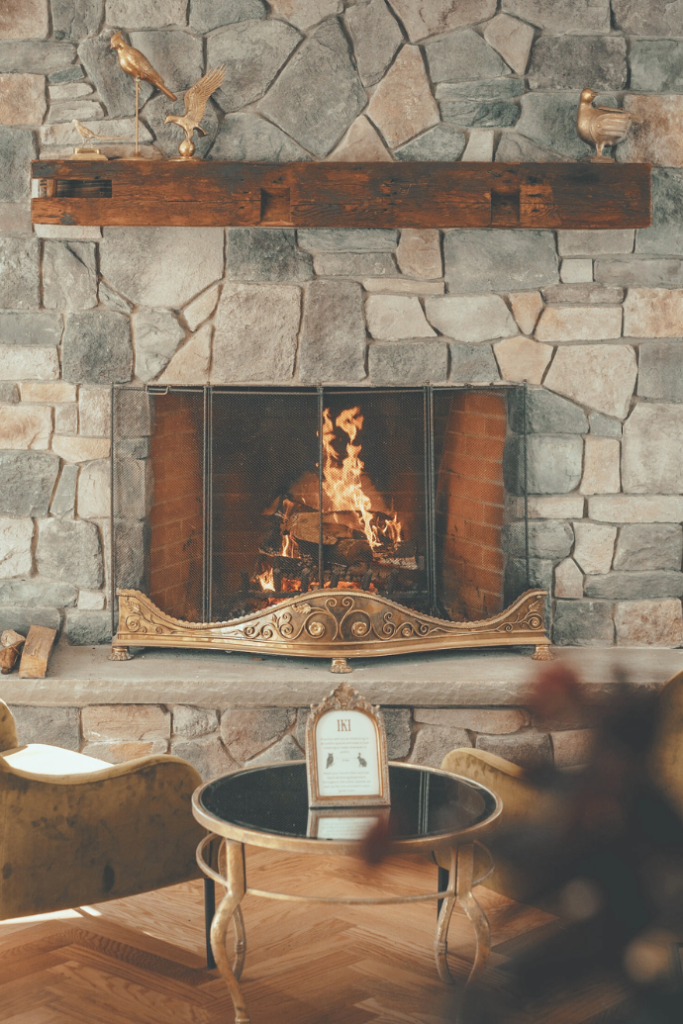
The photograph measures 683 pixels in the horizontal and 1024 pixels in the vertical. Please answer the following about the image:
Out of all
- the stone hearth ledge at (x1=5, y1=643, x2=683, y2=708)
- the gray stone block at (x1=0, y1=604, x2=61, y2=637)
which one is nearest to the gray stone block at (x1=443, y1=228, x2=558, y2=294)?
the stone hearth ledge at (x1=5, y1=643, x2=683, y2=708)

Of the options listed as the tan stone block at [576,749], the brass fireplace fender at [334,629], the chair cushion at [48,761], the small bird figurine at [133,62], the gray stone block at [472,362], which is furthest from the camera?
the gray stone block at [472,362]

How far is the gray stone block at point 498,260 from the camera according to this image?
10.0 feet

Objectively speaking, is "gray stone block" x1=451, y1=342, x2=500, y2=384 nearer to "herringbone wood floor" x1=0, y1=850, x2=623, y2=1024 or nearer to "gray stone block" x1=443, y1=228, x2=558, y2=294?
"gray stone block" x1=443, y1=228, x2=558, y2=294

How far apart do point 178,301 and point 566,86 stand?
53.4 inches

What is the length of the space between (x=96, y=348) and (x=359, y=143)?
1019 millimetres

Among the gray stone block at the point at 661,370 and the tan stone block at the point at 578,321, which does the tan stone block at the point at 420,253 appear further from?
the gray stone block at the point at 661,370

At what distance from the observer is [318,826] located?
179 cm

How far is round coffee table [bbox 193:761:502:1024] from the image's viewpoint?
1720 millimetres

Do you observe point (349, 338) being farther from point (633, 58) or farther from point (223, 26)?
point (633, 58)

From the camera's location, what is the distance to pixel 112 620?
3137 mm

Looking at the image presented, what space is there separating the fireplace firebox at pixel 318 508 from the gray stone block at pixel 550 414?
0.11 feet

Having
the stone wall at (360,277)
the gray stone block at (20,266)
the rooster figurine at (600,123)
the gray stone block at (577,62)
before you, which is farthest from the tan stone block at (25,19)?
the rooster figurine at (600,123)

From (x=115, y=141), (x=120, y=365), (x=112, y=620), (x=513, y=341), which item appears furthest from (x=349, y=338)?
(x=112, y=620)

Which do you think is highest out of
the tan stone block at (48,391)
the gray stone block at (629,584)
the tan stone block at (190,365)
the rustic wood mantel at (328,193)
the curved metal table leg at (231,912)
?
the rustic wood mantel at (328,193)
